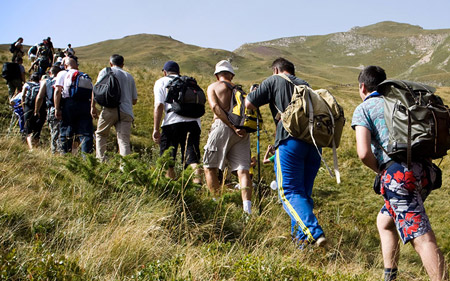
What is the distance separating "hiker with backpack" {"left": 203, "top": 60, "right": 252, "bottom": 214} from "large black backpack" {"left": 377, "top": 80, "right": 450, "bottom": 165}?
8.11 feet

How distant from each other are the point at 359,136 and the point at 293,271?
4.27 feet

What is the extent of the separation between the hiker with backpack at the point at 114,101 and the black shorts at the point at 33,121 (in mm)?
1991

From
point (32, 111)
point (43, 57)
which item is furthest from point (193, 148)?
point (43, 57)

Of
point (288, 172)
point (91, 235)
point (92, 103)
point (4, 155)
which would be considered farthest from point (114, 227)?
point (92, 103)

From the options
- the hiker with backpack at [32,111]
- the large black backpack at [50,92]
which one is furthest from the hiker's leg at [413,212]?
the hiker with backpack at [32,111]

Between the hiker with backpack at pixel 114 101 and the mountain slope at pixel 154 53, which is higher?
the mountain slope at pixel 154 53

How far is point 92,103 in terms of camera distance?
6.98 meters

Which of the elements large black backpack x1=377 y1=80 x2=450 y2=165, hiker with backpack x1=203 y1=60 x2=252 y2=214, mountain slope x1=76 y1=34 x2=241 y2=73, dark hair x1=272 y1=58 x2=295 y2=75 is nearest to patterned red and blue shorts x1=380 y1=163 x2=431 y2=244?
large black backpack x1=377 y1=80 x2=450 y2=165

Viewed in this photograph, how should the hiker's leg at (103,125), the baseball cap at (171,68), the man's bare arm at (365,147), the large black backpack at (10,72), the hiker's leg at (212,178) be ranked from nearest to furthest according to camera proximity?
1. the man's bare arm at (365,147)
2. the hiker's leg at (212,178)
3. the baseball cap at (171,68)
4. the hiker's leg at (103,125)
5. the large black backpack at (10,72)

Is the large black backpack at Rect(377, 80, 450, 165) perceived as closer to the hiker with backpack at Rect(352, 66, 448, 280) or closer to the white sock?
the hiker with backpack at Rect(352, 66, 448, 280)

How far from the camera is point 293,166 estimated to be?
430cm

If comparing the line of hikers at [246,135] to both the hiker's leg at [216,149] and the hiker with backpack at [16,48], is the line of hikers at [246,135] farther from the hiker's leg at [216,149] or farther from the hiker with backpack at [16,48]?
the hiker with backpack at [16,48]

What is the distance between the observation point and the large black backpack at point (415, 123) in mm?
3137

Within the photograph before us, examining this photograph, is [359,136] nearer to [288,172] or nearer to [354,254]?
[288,172]
